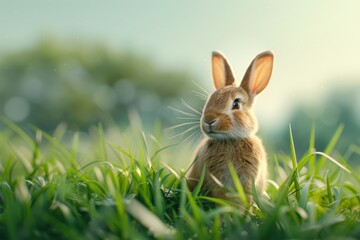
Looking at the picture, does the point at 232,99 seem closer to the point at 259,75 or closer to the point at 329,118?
the point at 259,75

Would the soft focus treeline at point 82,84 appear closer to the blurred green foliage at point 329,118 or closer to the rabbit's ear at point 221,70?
the blurred green foliage at point 329,118

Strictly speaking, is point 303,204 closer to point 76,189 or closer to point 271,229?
point 271,229

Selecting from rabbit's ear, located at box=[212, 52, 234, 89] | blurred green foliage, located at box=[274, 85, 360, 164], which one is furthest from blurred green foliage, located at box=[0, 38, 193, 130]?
rabbit's ear, located at box=[212, 52, 234, 89]

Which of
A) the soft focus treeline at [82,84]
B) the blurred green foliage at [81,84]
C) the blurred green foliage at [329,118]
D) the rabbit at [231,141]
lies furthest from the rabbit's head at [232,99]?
the blurred green foliage at [81,84]

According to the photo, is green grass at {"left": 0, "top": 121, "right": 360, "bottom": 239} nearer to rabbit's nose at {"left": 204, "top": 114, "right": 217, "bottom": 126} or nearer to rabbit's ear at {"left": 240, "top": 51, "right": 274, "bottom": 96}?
rabbit's nose at {"left": 204, "top": 114, "right": 217, "bottom": 126}

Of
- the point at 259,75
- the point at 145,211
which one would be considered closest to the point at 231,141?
the point at 259,75
